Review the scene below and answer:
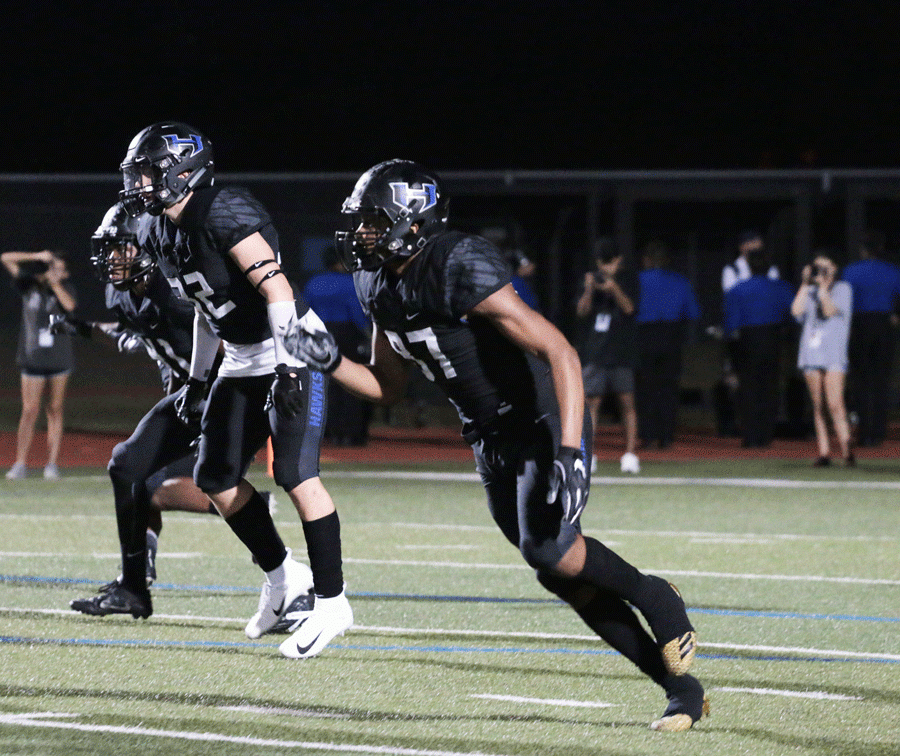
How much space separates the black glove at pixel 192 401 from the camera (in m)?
6.38

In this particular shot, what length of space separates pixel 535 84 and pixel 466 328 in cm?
2627

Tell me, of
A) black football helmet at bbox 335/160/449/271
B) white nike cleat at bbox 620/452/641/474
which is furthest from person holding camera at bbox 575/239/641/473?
black football helmet at bbox 335/160/449/271

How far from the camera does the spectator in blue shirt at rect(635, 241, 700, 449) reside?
15141mm

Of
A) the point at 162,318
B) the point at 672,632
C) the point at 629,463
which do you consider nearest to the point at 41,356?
the point at 629,463

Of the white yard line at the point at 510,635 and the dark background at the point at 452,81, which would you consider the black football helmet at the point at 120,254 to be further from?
the dark background at the point at 452,81

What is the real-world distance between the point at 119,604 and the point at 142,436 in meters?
0.70

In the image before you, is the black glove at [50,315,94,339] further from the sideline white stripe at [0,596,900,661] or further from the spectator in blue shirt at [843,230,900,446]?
the spectator in blue shirt at [843,230,900,446]

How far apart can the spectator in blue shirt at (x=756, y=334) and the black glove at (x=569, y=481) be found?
11.4 meters

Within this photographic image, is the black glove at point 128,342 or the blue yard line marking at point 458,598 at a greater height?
the black glove at point 128,342

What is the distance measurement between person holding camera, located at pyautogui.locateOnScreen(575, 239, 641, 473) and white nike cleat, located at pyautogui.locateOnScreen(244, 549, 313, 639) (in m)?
7.05

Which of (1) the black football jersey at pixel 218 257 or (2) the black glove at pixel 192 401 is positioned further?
(2) the black glove at pixel 192 401

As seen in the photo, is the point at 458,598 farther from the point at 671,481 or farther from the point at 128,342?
the point at 671,481

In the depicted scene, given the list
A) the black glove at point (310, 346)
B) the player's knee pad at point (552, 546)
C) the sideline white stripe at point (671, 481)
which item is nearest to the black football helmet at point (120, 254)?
the black glove at point (310, 346)

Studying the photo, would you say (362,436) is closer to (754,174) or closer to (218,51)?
(754,174)
